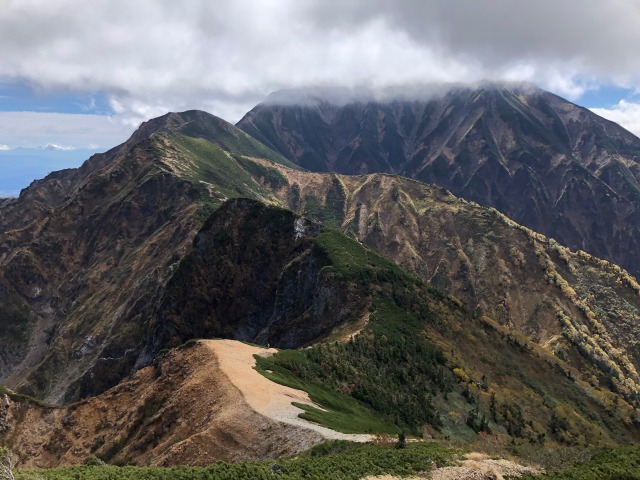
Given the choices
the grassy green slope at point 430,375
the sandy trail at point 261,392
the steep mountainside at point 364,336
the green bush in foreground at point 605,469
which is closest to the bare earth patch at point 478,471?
the green bush in foreground at point 605,469

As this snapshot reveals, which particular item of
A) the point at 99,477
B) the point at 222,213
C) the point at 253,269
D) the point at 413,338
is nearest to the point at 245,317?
the point at 253,269

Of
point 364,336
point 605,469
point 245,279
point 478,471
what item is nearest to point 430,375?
point 364,336

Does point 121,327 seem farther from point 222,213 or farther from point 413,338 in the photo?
point 413,338

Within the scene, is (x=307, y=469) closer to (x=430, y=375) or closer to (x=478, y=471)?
(x=478, y=471)

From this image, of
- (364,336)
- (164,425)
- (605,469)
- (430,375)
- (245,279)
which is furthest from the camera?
(245,279)

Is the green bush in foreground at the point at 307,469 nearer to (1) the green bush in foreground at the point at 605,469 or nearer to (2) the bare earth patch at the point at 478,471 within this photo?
(2) the bare earth patch at the point at 478,471
